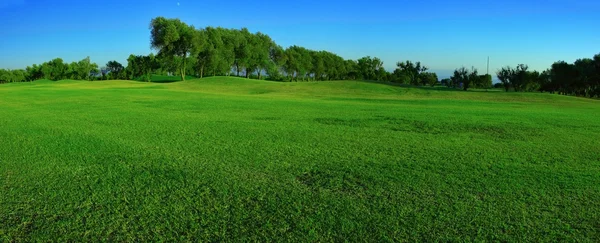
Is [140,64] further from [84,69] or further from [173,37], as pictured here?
[173,37]

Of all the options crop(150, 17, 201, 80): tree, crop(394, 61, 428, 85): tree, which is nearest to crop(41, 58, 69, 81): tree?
crop(150, 17, 201, 80): tree

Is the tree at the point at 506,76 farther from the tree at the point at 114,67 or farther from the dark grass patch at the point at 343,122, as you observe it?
the tree at the point at 114,67

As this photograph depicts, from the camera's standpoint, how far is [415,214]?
3.72 metres

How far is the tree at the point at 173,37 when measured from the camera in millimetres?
55406

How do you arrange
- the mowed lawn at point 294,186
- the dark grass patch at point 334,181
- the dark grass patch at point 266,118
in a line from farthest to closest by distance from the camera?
the dark grass patch at point 266,118, the dark grass patch at point 334,181, the mowed lawn at point 294,186

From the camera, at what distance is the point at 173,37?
55.6m

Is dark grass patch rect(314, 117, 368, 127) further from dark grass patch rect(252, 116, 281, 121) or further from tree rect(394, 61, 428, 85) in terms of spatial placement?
tree rect(394, 61, 428, 85)

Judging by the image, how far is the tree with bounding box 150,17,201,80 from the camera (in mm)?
55406

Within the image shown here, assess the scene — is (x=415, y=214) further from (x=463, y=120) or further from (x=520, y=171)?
(x=463, y=120)

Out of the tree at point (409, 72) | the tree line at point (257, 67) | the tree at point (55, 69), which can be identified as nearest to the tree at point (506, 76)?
the tree line at point (257, 67)

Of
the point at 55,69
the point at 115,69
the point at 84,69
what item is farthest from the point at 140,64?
the point at 55,69

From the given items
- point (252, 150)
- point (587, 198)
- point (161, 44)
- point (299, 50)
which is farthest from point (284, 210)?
point (299, 50)

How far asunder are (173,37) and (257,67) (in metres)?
25.0

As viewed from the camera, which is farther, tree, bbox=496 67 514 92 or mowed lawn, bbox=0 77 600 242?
tree, bbox=496 67 514 92
